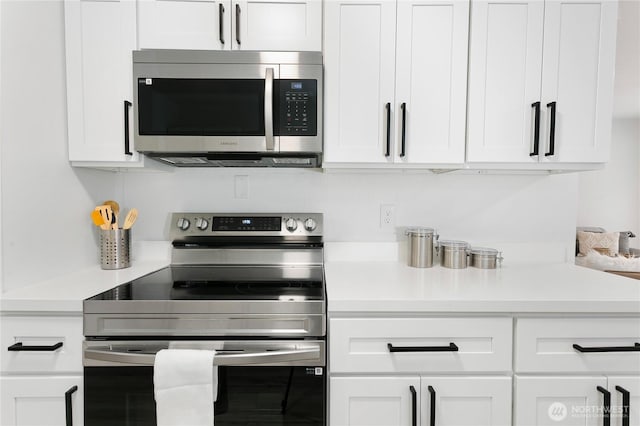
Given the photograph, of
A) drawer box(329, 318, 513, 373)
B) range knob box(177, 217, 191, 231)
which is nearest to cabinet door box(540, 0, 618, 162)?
drawer box(329, 318, 513, 373)

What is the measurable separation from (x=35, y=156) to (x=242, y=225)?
84 centimetres

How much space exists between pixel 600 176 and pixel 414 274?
14.0 ft

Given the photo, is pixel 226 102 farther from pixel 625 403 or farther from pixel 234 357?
pixel 625 403

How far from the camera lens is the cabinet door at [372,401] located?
45.6 inches

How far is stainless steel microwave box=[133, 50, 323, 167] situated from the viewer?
4.58 ft

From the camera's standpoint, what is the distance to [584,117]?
58.1 inches

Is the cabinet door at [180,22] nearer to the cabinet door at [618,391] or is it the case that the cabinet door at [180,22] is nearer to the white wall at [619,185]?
the cabinet door at [618,391]

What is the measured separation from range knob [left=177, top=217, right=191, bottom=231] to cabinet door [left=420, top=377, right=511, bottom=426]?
4.17ft

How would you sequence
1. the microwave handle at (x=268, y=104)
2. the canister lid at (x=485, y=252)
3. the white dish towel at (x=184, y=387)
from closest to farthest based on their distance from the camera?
the white dish towel at (x=184, y=387)
the microwave handle at (x=268, y=104)
the canister lid at (x=485, y=252)

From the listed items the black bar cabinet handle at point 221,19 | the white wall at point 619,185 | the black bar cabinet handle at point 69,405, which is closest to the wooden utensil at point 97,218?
the black bar cabinet handle at point 69,405

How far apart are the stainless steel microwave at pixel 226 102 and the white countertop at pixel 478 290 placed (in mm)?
587

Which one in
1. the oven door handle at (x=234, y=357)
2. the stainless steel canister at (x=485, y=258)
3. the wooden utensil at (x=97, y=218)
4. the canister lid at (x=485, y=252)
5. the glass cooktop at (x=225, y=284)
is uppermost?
the wooden utensil at (x=97, y=218)

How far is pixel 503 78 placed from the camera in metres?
1.47

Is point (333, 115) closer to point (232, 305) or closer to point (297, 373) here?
point (232, 305)
